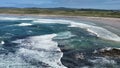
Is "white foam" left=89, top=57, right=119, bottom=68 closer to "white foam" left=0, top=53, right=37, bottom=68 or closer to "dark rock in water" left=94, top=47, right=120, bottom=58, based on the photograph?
"dark rock in water" left=94, top=47, right=120, bottom=58

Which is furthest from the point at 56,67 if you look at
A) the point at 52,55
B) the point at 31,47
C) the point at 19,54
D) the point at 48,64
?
the point at 31,47

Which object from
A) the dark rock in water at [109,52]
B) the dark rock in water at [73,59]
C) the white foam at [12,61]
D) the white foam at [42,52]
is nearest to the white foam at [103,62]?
the dark rock in water at [73,59]

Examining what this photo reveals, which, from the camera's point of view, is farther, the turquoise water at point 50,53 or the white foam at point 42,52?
the white foam at point 42,52

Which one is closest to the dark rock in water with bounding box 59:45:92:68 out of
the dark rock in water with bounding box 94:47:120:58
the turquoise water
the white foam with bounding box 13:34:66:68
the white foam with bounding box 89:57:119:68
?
the turquoise water

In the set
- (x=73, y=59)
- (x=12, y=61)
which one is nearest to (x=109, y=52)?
(x=73, y=59)

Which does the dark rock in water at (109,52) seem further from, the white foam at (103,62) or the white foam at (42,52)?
the white foam at (42,52)

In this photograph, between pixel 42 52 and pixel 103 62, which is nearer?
pixel 103 62

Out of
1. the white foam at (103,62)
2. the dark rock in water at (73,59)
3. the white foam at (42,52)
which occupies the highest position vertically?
the white foam at (103,62)

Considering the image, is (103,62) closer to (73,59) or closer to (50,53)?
(73,59)
